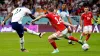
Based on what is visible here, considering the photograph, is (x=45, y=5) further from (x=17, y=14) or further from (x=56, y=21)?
(x=56, y=21)

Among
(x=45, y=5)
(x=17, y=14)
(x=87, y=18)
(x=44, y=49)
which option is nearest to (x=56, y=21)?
(x=17, y=14)

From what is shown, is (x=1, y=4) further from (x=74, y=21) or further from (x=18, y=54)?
(x=18, y=54)

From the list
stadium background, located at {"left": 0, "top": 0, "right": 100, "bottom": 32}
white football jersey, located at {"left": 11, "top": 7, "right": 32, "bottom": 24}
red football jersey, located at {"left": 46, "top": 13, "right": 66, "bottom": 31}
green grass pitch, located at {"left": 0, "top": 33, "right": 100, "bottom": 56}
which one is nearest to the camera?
green grass pitch, located at {"left": 0, "top": 33, "right": 100, "bottom": 56}

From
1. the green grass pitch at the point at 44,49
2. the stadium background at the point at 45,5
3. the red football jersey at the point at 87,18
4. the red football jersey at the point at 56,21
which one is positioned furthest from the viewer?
the stadium background at the point at 45,5

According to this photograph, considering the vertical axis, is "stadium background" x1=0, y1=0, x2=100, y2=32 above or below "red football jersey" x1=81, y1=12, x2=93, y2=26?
above

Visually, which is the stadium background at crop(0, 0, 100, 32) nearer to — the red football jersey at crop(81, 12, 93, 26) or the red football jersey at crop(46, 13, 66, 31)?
the red football jersey at crop(81, 12, 93, 26)

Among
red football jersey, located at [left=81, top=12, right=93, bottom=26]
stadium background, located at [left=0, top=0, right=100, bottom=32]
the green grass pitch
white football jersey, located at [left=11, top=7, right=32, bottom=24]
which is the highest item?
stadium background, located at [left=0, top=0, right=100, bottom=32]

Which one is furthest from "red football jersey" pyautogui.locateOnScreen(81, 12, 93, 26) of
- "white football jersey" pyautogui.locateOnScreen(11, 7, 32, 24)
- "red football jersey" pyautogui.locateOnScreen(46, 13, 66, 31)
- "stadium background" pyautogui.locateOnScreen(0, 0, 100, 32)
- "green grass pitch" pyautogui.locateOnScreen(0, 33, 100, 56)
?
"stadium background" pyautogui.locateOnScreen(0, 0, 100, 32)

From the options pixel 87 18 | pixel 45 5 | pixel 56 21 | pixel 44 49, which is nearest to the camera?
pixel 56 21

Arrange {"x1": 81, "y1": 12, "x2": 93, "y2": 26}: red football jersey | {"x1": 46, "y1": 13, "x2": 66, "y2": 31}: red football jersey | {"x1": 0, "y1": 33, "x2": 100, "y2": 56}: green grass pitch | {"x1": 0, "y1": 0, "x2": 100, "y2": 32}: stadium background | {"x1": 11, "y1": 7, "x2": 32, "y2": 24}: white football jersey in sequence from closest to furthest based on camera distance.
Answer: {"x1": 0, "y1": 33, "x2": 100, "y2": 56}: green grass pitch < {"x1": 46, "y1": 13, "x2": 66, "y2": 31}: red football jersey < {"x1": 11, "y1": 7, "x2": 32, "y2": 24}: white football jersey < {"x1": 81, "y1": 12, "x2": 93, "y2": 26}: red football jersey < {"x1": 0, "y1": 0, "x2": 100, "y2": 32}: stadium background

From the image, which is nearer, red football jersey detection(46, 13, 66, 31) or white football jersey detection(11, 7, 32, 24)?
red football jersey detection(46, 13, 66, 31)

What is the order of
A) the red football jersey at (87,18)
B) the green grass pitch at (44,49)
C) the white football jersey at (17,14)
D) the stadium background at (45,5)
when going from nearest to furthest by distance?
the green grass pitch at (44,49) < the white football jersey at (17,14) < the red football jersey at (87,18) < the stadium background at (45,5)

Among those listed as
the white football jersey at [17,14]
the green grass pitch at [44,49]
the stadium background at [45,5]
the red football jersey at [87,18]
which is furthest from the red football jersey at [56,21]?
the stadium background at [45,5]

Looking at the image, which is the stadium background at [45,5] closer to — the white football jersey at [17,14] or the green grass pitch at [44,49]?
the green grass pitch at [44,49]
